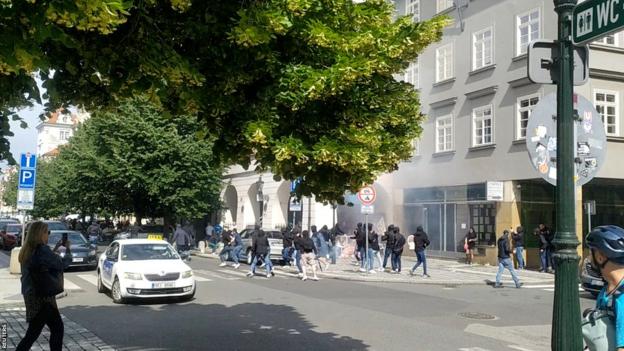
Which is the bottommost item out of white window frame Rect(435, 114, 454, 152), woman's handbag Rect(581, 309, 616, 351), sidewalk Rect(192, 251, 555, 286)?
sidewalk Rect(192, 251, 555, 286)

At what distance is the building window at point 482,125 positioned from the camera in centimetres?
2430

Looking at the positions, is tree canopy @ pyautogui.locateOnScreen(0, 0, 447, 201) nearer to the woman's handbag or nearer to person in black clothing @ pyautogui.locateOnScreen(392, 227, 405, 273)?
the woman's handbag

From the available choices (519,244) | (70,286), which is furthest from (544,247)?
(70,286)

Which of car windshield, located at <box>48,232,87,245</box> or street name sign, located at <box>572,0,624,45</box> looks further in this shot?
car windshield, located at <box>48,232,87,245</box>

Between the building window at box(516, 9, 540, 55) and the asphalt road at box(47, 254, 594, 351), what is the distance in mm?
10557

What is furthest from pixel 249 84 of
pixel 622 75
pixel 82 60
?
pixel 622 75

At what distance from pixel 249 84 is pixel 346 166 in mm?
1223

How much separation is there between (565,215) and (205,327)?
22.3 feet

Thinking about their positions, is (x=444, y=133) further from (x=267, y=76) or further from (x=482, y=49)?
(x=267, y=76)

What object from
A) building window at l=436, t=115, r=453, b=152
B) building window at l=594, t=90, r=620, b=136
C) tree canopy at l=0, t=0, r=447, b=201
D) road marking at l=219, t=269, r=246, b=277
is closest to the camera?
tree canopy at l=0, t=0, r=447, b=201

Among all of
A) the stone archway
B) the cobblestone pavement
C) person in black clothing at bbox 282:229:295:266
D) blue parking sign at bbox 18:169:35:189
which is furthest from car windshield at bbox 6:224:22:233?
the cobblestone pavement

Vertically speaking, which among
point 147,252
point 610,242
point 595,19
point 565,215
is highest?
point 595,19

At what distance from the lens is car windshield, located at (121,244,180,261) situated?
45.1 feet

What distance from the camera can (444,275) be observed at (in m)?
20.1
